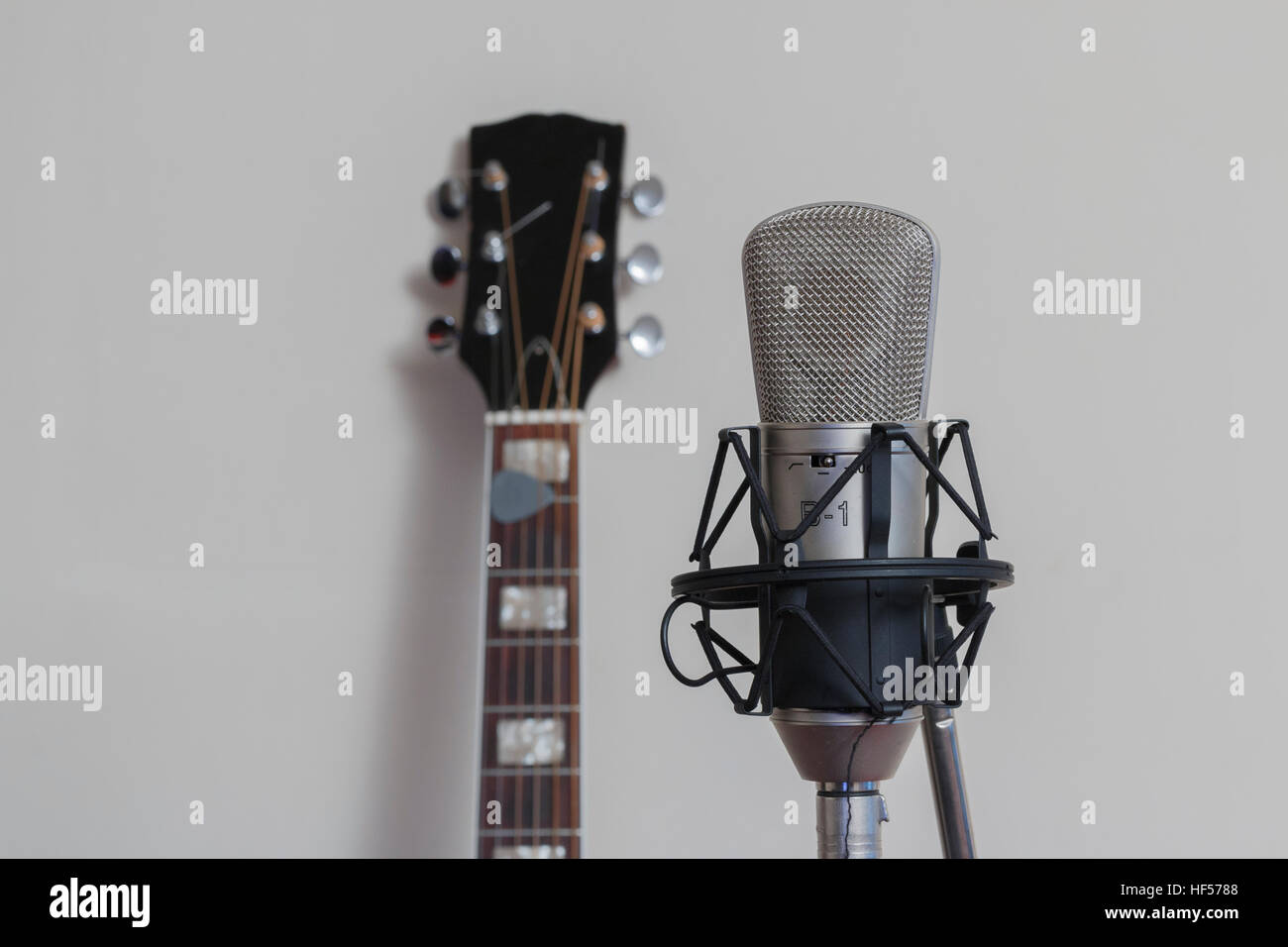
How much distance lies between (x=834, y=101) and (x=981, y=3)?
0.21 m

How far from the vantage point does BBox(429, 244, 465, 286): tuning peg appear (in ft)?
4.72

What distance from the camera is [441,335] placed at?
1.43 metres

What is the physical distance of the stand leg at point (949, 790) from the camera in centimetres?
68

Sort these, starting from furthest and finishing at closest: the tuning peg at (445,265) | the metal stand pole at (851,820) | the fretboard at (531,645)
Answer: the tuning peg at (445,265), the fretboard at (531,645), the metal stand pole at (851,820)

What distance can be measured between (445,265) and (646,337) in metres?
0.23

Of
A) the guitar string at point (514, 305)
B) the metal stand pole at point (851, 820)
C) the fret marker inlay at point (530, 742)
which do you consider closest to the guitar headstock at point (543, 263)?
the guitar string at point (514, 305)

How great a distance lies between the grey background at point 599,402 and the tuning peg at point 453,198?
0.06 metres

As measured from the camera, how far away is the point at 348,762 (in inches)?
57.5

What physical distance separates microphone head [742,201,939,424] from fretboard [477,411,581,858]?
2.31ft

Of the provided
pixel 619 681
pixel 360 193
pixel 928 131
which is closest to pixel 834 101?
pixel 928 131

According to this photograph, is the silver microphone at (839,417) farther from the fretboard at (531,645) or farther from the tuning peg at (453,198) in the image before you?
the tuning peg at (453,198)

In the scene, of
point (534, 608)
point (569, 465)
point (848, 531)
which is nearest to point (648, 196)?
point (569, 465)

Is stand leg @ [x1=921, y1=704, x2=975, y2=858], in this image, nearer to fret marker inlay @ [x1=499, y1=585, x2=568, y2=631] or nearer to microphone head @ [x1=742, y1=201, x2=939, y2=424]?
microphone head @ [x1=742, y1=201, x2=939, y2=424]

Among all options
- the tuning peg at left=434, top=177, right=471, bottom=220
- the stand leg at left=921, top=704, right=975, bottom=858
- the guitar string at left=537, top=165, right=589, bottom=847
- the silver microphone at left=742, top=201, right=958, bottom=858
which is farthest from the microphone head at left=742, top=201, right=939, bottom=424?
the tuning peg at left=434, top=177, right=471, bottom=220
